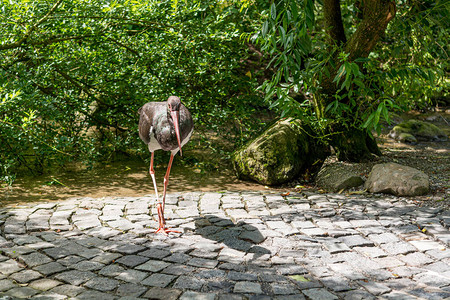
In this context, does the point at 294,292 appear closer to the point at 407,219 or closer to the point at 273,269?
the point at 273,269

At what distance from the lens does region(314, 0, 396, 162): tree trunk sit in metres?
6.28

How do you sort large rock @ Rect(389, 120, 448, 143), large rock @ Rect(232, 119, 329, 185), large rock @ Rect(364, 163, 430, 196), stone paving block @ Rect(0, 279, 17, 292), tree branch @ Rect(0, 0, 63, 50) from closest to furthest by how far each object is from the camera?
stone paving block @ Rect(0, 279, 17, 292)
large rock @ Rect(364, 163, 430, 196)
tree branch @ Rect(0, 0, 63, 50)
large rock @ Rect(232, 119, 329, 185)
large rock @ Rect(389, 120, 448, 143)

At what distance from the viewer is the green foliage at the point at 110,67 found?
6.41 m

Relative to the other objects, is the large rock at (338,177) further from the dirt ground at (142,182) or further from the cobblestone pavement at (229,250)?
the cobblestone pavement at (229,250)

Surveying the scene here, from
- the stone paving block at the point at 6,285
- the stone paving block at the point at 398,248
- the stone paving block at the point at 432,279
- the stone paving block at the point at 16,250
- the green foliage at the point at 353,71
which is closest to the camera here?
the stone paving block at the point at 6,285

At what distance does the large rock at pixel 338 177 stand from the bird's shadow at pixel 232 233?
204 cm

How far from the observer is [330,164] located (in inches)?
279

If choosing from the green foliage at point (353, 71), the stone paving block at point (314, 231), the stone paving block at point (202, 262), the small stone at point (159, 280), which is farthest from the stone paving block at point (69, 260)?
the green foliage at point (353, 71)

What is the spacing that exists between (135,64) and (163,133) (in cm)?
292

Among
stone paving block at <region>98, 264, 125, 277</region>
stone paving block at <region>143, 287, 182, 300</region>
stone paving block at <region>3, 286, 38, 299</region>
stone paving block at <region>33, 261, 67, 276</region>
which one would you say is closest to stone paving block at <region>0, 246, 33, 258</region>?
stone paving block at <region>33, 261, 67, 276</region>

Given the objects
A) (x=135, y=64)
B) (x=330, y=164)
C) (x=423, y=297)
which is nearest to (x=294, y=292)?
(x=423, y=297)

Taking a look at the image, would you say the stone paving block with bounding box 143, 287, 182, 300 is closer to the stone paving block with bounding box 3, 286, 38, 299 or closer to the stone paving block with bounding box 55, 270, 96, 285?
the stone paving block with bounding box 55, 270, 96, 285

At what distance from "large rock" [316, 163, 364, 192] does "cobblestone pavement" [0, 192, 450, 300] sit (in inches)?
19.1

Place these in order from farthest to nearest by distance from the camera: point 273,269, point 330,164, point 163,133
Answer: point 330,164 < point 163,133 < point 273,269
